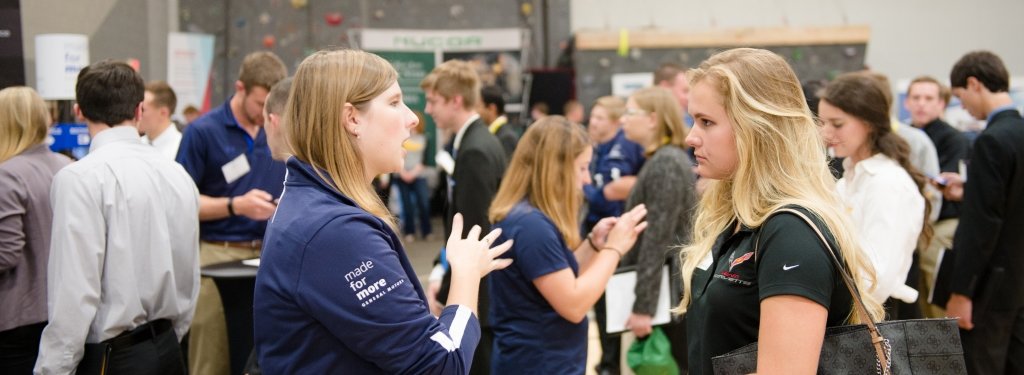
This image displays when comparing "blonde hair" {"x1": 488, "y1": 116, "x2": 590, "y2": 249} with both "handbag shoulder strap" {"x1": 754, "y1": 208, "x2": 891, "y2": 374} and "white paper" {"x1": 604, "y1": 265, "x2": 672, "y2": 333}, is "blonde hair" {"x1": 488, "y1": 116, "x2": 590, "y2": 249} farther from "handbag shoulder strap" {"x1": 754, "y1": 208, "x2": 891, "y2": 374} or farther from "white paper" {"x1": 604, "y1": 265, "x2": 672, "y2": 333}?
"handbag shoulder strap" {"x1": 754, "y1": 208, "x2": 891, "y2": 374}

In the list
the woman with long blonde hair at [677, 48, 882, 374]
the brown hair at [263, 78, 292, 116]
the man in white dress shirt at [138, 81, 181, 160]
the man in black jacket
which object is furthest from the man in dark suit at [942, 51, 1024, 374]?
the man in white dress shirt at [138, 81, 181, 160]

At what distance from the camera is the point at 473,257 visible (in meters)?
1.72

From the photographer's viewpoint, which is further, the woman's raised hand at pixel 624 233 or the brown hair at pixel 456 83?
the brown hair at pixel 456 83

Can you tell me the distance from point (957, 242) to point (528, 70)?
23.9ft

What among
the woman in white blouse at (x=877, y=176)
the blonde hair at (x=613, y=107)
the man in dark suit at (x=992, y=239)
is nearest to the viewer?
the woman in white blouse at (x=877, y=176)

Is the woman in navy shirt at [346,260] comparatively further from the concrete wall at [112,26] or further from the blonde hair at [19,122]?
the concrete wall at [112,26]

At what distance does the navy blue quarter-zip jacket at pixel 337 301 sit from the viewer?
145 centimetres

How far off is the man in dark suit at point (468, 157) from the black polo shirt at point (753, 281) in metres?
1.85

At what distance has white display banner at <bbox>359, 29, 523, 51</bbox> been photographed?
10422mm

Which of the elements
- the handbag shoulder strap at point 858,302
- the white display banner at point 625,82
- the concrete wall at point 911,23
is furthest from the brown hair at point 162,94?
the concrete wall at point 911,23

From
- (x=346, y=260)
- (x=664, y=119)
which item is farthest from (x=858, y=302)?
(x=664, y=119)

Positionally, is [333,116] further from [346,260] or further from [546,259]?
[546,259]

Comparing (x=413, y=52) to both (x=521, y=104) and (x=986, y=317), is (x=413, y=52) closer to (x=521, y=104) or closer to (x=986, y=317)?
(x=521, y=104)

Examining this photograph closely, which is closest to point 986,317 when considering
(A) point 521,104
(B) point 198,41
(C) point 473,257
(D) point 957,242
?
(D) point 957,242
